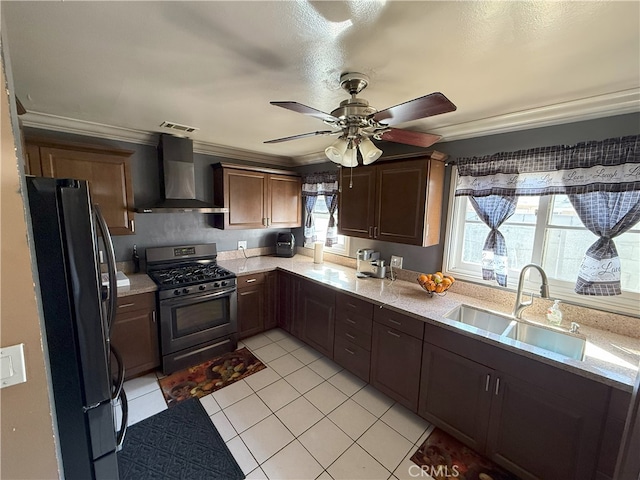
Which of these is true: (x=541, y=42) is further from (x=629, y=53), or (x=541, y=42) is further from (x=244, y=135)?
(x=244, y=135)

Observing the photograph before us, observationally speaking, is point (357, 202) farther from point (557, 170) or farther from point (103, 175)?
point (103, 175)

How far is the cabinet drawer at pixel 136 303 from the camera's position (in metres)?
2.23

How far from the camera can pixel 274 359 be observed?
2760mm

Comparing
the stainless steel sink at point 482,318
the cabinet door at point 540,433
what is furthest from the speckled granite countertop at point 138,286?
the cabinet door at point 540,433

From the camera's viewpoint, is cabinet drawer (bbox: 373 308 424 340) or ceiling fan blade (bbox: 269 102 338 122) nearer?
ceiling fan blade (bbox: 269 102 338 122)

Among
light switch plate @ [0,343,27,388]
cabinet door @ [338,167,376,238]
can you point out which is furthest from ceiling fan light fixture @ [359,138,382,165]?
light switch plate @ [0,343,27,388]

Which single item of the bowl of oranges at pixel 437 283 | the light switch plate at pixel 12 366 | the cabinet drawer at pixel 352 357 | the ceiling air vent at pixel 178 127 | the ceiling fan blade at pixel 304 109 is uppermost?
the ceiling air vent at pixel 178 127

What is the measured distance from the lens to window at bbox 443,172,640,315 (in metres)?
1.67

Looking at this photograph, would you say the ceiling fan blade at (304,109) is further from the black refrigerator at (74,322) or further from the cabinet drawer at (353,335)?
the cabinet drawer at (353,335)

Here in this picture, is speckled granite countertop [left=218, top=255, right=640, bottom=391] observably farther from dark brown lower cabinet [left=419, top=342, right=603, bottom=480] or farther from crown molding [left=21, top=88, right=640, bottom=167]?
crown molding [left=21, top=88, right=640, bottom=167]

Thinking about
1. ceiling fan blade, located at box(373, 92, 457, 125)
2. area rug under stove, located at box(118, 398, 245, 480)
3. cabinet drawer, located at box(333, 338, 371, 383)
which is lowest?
area rug under stove, located at box(118, 398, 245, 480)

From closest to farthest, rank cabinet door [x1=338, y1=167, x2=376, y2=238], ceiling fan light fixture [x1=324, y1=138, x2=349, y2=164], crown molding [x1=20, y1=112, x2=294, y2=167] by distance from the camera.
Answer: ceiling fan light fixture [x1=324, y1=138, x2=349, y2=164] → crown molding [x1=20, y1=112, x2=294, y2=167] → cabinet door [x1=338, y1=167, x2=376, y2=238]

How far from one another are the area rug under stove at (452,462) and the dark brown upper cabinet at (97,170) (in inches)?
118

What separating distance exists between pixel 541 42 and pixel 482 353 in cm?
163
